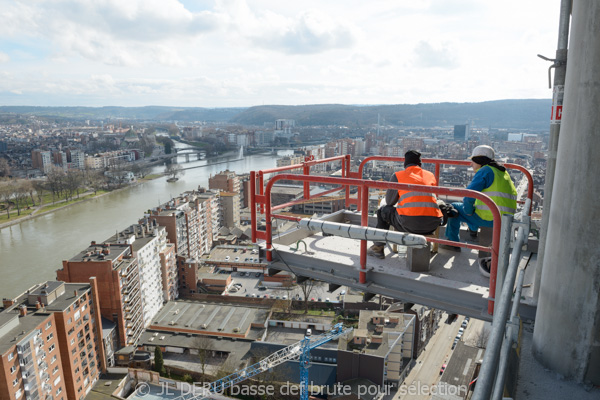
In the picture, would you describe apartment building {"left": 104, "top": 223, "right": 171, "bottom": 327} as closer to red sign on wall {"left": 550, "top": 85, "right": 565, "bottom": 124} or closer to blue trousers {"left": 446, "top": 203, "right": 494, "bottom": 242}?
blue trousers {"left": 446, "top": 203, "right": 494, "bottom": 242}

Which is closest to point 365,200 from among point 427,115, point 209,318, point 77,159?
point 209,318

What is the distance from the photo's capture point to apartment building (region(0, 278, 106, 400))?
20.0 ft

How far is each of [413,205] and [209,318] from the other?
31.0ft

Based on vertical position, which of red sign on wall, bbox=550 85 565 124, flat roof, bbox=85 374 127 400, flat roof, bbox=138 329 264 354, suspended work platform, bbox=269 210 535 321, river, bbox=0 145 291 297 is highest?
red sign on wall, bbox=550 85 565 124

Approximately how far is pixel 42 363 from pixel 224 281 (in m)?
A: 6.25

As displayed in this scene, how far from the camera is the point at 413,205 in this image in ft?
5.64

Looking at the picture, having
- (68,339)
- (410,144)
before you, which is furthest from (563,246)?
(410,144)

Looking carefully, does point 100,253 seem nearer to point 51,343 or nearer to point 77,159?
point 51,343

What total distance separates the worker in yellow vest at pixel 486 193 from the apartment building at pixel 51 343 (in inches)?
256

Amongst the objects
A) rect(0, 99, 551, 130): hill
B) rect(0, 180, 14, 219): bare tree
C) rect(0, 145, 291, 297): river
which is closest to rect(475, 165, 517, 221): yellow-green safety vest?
rect(0, 145, 291, 297): river

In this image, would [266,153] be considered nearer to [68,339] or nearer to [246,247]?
[246,247]

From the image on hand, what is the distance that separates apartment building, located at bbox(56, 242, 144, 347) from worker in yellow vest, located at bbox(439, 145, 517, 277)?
8.38 m

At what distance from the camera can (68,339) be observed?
7.18 meters

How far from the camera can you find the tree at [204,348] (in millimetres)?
8862
